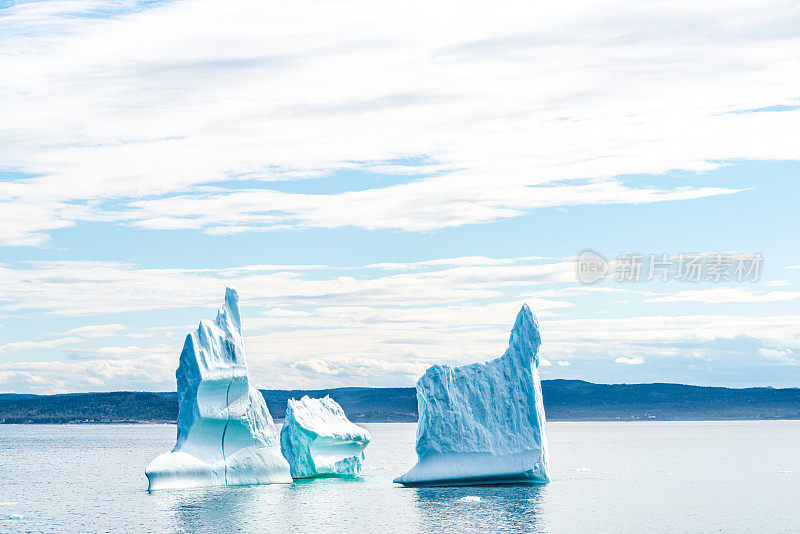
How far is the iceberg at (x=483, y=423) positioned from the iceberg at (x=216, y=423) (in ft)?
20.7

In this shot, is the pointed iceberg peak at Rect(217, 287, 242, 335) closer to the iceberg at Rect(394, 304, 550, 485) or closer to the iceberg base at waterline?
the iceberg at Rect(394, 304, 550, 485)

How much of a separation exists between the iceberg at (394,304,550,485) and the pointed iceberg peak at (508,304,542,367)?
0.14ft

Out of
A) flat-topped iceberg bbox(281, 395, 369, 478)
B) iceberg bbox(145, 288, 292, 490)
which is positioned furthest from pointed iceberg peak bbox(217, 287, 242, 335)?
flat-topped iceberg bbox(281, 395, 369, 478)

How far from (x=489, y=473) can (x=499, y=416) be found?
2.34 m

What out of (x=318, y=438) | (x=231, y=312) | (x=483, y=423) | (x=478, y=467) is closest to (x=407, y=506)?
(x=478, y=467)

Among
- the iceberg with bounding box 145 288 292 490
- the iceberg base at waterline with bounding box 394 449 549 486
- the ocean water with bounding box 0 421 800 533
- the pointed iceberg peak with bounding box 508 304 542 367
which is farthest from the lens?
the pointed iceberg peak with bounding box 508 304 542 367

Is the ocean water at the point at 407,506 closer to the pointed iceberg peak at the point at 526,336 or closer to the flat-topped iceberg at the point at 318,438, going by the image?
the flat-topped iceberg at the point at 318,438

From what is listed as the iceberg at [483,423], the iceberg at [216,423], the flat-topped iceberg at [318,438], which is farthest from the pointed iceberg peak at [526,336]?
the iceberg at [216,423]

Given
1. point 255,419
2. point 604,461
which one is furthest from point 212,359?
point 604,461

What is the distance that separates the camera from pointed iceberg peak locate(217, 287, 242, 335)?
141 feet

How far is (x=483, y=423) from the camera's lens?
4066cm

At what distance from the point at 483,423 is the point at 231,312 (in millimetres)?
11742

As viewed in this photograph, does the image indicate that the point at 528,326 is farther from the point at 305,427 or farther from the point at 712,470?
the point at 712,470

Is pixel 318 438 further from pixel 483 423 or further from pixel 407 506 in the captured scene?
Answer: pixel 483 423
